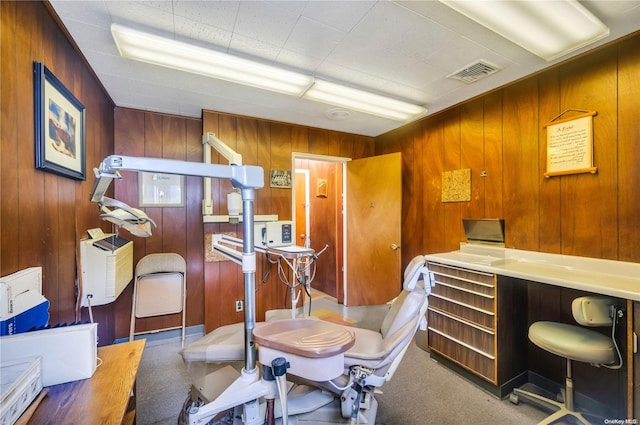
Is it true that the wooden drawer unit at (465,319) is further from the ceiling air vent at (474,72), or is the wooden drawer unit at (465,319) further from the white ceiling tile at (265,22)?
the white ceiling tile at (265,22)

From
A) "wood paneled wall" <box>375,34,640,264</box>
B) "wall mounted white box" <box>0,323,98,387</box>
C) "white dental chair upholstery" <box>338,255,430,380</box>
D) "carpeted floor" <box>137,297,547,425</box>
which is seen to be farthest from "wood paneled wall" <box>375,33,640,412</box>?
"wall mounted white box" <box>0,323,98,387</box>

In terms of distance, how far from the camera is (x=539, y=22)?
155 centimetres

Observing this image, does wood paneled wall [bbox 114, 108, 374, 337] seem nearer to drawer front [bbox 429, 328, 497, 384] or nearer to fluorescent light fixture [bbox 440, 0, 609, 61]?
drawer front [bbox 429, 328, 497, 384]

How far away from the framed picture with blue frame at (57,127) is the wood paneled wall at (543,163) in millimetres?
3339

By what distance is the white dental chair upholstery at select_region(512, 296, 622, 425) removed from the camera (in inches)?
60.7

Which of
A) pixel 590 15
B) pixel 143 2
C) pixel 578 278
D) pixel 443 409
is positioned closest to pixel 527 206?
pixel 578 278

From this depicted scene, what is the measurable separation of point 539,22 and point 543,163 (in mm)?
1129

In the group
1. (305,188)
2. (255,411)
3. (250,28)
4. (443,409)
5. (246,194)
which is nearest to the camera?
(246,194)

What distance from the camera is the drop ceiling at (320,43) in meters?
1.52

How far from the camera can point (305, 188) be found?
202 inches

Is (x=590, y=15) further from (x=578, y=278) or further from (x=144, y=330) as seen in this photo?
(x=144, y=330)

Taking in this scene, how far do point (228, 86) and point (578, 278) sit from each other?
122 inches

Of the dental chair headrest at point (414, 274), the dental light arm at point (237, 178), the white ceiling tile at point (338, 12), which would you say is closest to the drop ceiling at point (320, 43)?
the white ceiling tile at point (338, 12)

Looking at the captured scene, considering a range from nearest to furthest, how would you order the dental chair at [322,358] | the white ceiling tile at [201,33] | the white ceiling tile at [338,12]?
the dental chair at [322,358], the white ceiling tile at [338,12], the white ceiling tile at [201,33]
